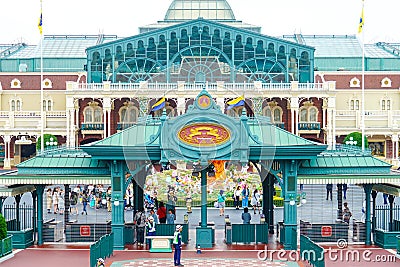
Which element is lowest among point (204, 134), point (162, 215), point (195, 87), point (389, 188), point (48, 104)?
point (162, 215)

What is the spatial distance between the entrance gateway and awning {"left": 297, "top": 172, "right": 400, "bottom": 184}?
4 centimetres

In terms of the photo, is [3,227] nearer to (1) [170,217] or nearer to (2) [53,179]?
(2) [53,179]

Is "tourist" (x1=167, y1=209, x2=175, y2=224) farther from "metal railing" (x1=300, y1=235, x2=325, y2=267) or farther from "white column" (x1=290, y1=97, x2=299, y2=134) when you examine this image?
"white column" (x1=290, y1=97, x2=299, y2=134)

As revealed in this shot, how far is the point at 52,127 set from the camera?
241 feet

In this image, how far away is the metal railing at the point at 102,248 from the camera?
73.6 ft

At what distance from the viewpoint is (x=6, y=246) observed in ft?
84.0

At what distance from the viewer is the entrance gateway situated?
26219 millimetres

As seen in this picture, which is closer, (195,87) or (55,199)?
(55,199)

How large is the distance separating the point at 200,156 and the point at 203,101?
1.81 metres

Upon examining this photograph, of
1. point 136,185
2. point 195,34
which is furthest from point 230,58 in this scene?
point 136,185

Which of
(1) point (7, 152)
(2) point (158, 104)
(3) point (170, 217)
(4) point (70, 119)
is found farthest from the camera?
(1) point (7, 152)

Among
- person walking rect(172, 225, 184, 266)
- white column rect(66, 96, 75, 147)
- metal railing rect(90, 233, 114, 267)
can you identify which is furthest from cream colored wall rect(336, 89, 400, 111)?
person walking rect(172, 225, 184, 266)

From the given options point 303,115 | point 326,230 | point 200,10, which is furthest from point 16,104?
point 326,230

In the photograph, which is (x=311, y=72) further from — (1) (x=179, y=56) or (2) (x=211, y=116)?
(2) (x=211, y=116)
